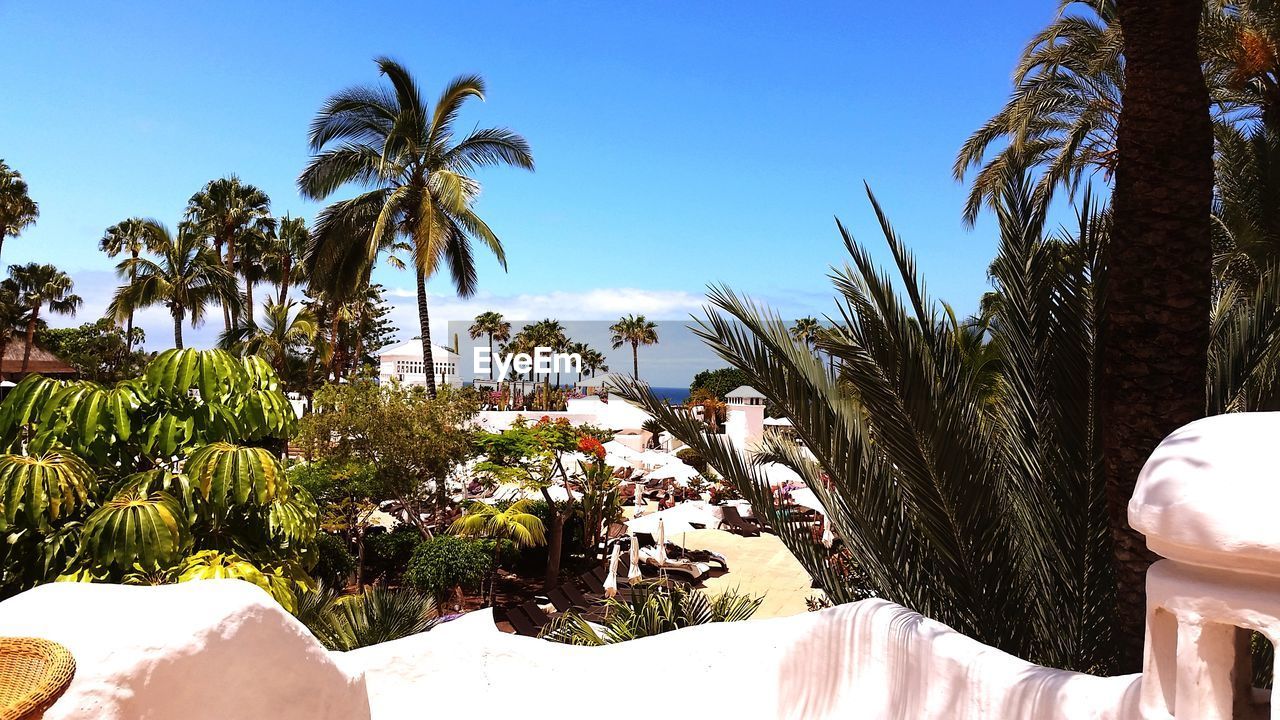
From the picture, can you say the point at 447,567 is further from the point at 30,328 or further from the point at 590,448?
the point at 30,328

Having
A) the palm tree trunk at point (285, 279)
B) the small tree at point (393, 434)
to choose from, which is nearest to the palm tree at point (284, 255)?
the palm tree trunk at point (285, 279)

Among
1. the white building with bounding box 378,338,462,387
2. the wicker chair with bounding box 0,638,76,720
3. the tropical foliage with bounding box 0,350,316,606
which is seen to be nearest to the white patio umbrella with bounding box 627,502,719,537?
the tropical foliage with bounding box 0,350,316,606

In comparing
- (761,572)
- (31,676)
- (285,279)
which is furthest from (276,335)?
(31,676)

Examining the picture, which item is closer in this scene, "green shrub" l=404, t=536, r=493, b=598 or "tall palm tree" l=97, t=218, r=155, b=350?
"green shrub" l=404, t=536, r=493, b=598

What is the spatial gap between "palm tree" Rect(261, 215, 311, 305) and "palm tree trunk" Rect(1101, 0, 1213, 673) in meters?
34.3

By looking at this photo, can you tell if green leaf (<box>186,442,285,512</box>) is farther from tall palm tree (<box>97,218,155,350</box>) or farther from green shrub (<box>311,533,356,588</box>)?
tall palm tree (<box>97,218,155,350</box>)

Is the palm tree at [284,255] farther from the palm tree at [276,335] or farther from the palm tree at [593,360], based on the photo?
the palm tree at [593,360]

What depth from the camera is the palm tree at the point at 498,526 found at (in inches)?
514

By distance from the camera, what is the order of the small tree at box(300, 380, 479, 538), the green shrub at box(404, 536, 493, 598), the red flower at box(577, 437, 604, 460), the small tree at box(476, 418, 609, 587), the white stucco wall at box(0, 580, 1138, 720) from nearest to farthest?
the white stucco wall at box(0, 580, 1138, 720) → the green shrub at box(404, 536, 493, 598) → the small tree at box(300, 380, 479, 538) → the small tree at box(476, 418, 609, 587) → the red flower at box(577, 437, 604, 460)

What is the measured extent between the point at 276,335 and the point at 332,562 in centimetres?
2076

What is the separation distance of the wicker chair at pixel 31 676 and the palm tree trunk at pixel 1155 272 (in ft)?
14.6

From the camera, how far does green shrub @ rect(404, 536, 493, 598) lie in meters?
12.1

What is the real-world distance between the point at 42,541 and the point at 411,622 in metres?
3.59

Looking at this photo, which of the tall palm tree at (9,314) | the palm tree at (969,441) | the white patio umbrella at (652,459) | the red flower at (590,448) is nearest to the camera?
the palm tree at (969,441)
